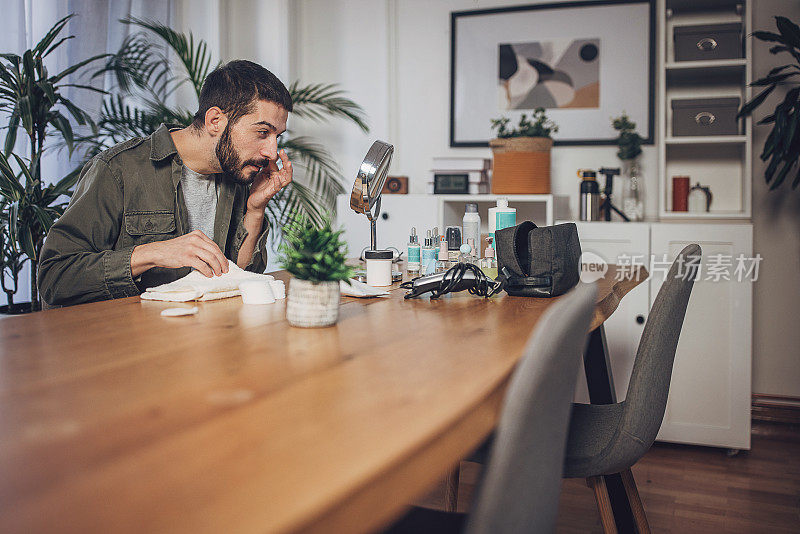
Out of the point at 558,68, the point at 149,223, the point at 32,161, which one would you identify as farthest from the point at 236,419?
the point at 558,68

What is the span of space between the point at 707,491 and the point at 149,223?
2.18 meters

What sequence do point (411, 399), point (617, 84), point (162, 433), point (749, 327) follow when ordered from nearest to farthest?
point (162, 433) < point (411, 399) < point (749, 327) < point (617, 84)

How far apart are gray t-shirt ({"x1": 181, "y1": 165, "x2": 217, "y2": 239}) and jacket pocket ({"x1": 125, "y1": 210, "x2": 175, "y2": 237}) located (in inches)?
6.2

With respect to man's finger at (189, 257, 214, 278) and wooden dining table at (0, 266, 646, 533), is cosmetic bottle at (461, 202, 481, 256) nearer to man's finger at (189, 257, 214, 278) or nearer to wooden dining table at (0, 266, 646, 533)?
man's finger at (189, 257, 214, 278)

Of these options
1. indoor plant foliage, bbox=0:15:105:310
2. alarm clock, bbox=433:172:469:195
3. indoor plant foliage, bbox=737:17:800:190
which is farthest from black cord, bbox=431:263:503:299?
indoor plant foliage, bbox=737:17:800:190

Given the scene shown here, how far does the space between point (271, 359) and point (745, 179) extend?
270cm

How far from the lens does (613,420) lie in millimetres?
1506

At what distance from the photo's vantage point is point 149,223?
1.91 metres

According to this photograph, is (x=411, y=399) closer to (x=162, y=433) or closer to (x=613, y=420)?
(x=162, y=433)

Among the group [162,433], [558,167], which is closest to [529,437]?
[162,433]

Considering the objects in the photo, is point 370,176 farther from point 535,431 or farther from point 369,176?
point 535,431

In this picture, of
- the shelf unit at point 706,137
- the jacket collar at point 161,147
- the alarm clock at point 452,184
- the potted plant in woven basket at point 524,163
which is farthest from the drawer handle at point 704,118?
the jacket collar at point 161,147

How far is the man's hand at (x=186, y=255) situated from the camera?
154 centimetres

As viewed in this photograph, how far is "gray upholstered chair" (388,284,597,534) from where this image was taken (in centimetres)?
59
